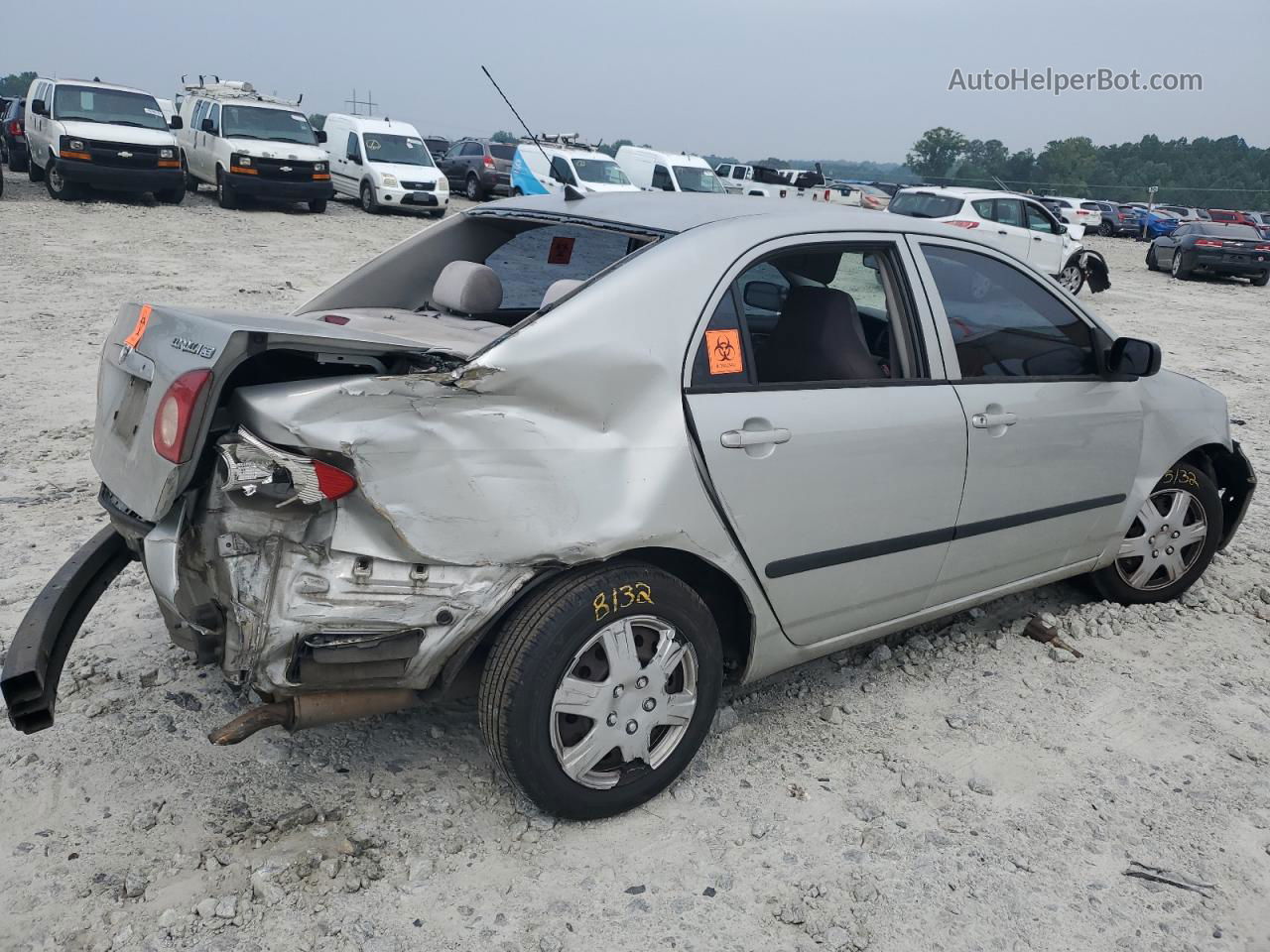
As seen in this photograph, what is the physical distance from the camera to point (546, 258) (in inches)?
147

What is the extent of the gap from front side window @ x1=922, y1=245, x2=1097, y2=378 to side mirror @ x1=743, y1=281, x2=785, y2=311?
19.6 inches

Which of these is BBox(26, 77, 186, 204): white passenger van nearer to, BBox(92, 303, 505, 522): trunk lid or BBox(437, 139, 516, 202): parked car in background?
BBox(437, 139, 516, 202): parked car in background

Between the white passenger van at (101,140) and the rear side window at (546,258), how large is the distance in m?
16.2

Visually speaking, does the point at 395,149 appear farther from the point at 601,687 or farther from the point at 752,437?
the point at 601,687

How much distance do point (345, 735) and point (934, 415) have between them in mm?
2076

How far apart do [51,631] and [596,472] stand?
4.81 ft

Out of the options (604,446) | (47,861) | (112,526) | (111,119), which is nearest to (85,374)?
(112,526)

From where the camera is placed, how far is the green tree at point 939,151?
97812mm

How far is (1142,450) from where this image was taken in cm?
402

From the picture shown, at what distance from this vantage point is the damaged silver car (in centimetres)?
243

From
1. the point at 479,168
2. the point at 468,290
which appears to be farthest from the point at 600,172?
the point at 468,290

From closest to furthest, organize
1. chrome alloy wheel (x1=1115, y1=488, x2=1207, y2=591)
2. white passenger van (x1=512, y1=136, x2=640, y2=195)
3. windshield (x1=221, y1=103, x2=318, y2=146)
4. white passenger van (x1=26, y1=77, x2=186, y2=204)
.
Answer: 1. chrome alloy wheel (x1=1115, y1=488, x2=1207, y2=591)
2. white passenger van (x1=26, y1=77, x2=186, y2=204)
3. windshield (x1=221, y1=103, x2=318, y2=146)
4. white passenger van (x1=512, y1=136, x2=640, y2=195)

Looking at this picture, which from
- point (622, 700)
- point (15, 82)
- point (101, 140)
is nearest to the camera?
point (622, 700)

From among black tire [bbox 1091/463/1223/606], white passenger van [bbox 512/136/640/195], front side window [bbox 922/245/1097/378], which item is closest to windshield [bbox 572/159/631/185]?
white passenger van [bbox 512/136/640/195]
